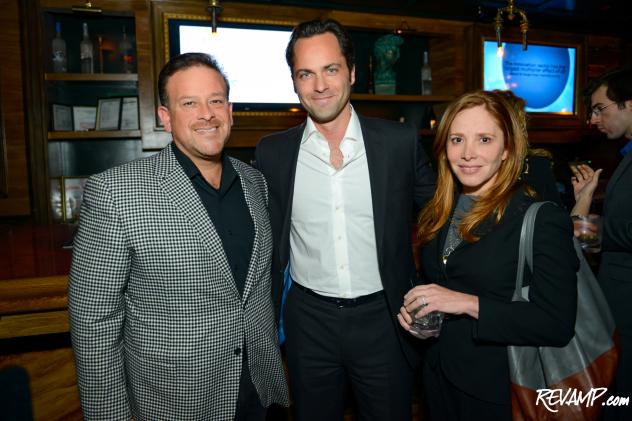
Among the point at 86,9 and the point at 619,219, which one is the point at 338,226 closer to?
the point at 619,219

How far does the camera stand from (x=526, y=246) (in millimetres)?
1259

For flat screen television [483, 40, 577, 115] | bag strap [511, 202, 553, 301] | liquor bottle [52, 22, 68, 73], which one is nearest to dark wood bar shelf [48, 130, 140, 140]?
liquor bottle [52, 22, 68, 73]

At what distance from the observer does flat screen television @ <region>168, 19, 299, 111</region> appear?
3205mm

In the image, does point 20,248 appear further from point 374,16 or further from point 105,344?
point 374,16

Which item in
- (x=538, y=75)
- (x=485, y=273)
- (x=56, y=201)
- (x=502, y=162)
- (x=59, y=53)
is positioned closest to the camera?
(x=485, y=273)

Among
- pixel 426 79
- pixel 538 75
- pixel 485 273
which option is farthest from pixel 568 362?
pixel 538 75

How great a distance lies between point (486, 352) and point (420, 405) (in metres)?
1.32

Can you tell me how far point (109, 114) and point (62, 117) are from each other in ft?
1.04

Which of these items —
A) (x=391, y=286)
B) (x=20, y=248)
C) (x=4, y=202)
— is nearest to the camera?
(x=391, y=286)

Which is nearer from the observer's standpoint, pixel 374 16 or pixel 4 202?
pixel 4 202

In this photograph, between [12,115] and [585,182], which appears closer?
[585,182]

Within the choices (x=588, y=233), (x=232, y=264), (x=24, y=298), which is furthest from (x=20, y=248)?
(x=588, y=233)

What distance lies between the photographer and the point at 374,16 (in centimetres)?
356

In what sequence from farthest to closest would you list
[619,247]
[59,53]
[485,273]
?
[59,53] → [619,247] → [485,273]
